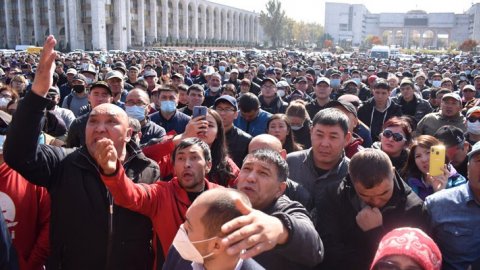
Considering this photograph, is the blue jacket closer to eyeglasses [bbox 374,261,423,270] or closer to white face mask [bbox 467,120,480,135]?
white face mask [bbox 467,120,480,135]

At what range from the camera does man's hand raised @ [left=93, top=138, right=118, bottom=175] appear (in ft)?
7.82

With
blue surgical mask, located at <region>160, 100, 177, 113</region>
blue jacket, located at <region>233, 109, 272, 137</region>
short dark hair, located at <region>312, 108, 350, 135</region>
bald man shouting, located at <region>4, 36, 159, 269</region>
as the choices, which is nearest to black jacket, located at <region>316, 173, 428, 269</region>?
short dark hair, located at <region>312, 108, 350, 135</region>

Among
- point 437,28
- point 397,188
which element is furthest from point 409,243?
point 437,28

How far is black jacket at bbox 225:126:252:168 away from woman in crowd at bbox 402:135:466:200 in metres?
1.91

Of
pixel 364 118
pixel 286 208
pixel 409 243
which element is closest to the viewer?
pixel 409 243

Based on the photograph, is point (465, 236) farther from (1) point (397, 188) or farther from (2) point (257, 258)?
(2) point (257, 258)

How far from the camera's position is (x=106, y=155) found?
240 centimetres

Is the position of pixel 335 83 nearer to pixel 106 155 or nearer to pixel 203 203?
pixel 106 155

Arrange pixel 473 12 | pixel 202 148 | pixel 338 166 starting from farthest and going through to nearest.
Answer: pixel 473 12 → pixel 338 166 → pixel 202 148

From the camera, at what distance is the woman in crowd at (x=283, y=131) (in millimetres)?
5137

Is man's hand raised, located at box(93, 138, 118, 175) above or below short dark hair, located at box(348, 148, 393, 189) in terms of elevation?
above

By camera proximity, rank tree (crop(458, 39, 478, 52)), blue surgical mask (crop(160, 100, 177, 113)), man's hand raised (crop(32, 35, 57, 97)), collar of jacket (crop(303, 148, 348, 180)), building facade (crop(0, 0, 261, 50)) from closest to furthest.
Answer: man's hand raised (crop(32, 35, 57, 97)) → collar of jacket (crop(303, 148, 348, 180)) → blue surgical mask (crop(160, 100, 177, 113)) → building facade (crop(0, 0, 261, 50)) → tree (crop(458, 39, 478, 52))

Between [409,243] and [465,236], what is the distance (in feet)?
2.25

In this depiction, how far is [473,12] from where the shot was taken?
112 meters
